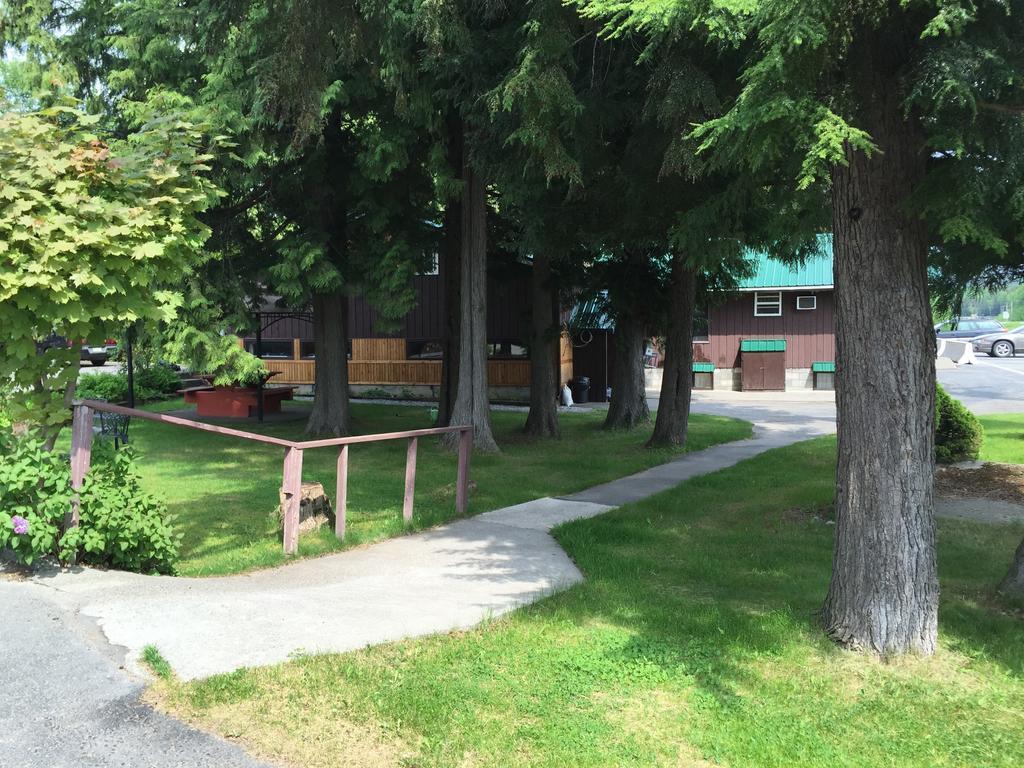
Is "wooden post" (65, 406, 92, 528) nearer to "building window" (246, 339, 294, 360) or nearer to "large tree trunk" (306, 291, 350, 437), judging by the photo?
"large tree trunk" (306, 291, 350, 437)

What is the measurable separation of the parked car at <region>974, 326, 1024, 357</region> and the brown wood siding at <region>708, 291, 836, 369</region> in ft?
60.5

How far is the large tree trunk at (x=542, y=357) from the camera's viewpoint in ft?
55.0

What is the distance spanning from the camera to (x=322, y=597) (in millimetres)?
5879

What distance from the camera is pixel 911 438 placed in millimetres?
4809

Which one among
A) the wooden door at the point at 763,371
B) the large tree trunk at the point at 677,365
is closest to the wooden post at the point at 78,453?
the large tree trunk at the point at 677,365

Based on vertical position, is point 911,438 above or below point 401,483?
above

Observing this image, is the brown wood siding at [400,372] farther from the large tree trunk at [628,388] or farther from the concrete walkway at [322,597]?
the concrete walkway at [322,597]

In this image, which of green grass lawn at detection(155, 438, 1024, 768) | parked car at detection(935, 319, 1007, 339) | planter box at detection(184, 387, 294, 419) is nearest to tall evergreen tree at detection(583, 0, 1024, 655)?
green grass lawn at detection(155, 438, 1024, 768)

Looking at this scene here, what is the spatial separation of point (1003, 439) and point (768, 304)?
1584 centimetres

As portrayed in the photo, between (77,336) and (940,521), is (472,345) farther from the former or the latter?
(77,336)

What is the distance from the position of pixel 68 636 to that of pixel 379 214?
10.7 meters

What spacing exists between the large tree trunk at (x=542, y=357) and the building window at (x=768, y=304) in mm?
15252

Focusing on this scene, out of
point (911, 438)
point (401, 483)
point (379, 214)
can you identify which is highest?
point (379, 214)

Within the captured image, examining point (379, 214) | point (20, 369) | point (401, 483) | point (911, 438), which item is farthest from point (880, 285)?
point (379, 214)
